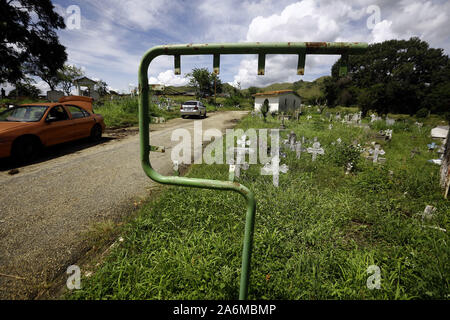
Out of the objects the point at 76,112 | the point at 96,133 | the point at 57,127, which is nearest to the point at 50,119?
the point at 57,127

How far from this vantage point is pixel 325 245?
2258 millimetres

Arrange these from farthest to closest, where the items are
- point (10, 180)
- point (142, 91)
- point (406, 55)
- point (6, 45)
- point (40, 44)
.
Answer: point (406, 55) < point (40, 44) < point (6, 45) < point (10, 180) < point (142, 91)

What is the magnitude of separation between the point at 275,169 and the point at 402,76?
59.7 m

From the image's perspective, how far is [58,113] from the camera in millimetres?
5676

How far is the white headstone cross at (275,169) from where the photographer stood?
145 inches

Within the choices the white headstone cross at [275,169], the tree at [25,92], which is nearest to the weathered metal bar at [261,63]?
the white headstone cross at [275,169]

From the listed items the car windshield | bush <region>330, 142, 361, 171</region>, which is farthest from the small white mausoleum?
the car windshield

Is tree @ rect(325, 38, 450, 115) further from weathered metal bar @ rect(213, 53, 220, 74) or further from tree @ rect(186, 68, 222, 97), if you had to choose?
weathered metal bar @ rect(213, 53, 220, 74)

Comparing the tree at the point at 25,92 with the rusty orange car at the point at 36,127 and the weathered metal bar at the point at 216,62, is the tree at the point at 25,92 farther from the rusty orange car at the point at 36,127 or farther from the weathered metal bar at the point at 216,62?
the weathered metal bar at the point at 216,62

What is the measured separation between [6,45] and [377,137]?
21.9 metres

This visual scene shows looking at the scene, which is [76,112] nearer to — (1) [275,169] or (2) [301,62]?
(1) [275,169]
